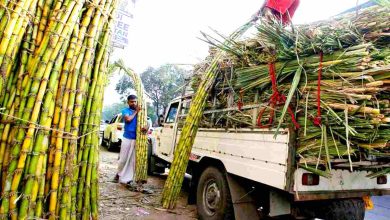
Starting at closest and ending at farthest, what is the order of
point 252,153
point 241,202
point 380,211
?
1. point 252,153
2. point 241,202
3. point 380,211

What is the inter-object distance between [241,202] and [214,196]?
21.0 inches

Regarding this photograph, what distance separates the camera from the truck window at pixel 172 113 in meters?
6.18

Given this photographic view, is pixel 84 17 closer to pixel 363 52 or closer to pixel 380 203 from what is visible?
pixel 363 52

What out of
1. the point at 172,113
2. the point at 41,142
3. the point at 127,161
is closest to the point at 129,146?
the point at 127,161

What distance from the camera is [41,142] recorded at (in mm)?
1317

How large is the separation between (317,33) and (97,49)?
199cm

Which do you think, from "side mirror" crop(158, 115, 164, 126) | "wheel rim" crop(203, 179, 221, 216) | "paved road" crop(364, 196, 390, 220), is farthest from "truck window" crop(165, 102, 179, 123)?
"paved road" crop(364, 196, 390, 220)

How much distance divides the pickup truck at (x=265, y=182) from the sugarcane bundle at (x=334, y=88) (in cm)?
16

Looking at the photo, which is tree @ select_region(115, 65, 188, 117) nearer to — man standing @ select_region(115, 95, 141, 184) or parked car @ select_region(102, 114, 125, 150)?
parked car @ select_region(102, 114, 125, 150)

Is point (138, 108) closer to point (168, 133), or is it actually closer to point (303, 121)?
point (168, 133)

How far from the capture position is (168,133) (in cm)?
617

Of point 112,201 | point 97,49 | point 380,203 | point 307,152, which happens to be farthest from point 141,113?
point 380,203

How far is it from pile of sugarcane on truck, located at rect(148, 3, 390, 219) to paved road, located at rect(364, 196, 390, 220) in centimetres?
165

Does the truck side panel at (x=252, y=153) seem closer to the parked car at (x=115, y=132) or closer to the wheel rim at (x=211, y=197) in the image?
the wheel rim at (x=211, y=197)
